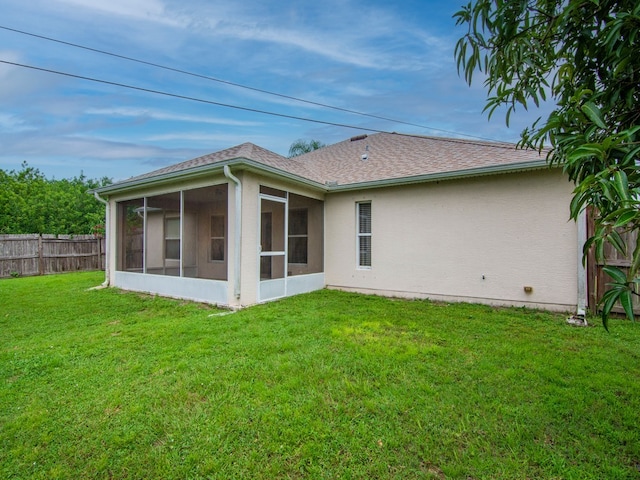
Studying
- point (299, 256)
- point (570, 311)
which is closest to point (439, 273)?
point (570, 311)

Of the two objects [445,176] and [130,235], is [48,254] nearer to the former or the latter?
[130,235]

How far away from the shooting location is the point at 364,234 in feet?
27.3

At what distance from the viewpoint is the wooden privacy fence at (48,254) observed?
39.6 ft

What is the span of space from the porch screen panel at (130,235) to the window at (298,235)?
13.3 ft

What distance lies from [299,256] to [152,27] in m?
6.95

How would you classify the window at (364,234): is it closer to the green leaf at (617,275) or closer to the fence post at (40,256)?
the green leaf at (617,275)

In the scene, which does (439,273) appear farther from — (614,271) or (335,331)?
(614,271)

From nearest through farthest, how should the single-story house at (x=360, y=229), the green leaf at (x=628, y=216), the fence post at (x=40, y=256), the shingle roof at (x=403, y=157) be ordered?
the green leaf at (x=628, y=216), the single-story house at (x=360, y=229), the shingle roof at (x=403, y=157), the fence post at (x=40, y=256)

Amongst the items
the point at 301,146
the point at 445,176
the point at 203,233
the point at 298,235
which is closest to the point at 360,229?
the point at 298,235

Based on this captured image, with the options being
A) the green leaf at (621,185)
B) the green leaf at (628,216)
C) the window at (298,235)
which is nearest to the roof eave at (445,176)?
the window at (298,235)

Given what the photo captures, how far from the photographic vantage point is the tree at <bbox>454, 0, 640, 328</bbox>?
1.10 metres

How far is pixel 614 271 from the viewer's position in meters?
1.11

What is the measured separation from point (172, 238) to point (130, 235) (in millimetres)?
1679

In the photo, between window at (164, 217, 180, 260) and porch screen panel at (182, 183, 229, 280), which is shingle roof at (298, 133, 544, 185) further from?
window at (164, 217, 180, 260)
